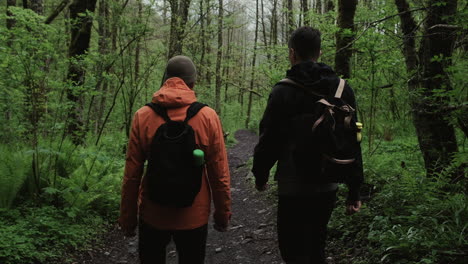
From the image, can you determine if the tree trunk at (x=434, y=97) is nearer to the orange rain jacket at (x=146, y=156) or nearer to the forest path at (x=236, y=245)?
the forest path at (x=236, y=245)

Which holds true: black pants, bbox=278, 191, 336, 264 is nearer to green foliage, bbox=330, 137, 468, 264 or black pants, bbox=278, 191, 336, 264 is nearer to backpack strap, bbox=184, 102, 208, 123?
backpack strap, bbox=184, 102, 208, 123

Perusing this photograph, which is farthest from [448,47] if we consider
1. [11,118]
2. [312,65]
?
[11,118]

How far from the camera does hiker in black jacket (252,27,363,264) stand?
231cm

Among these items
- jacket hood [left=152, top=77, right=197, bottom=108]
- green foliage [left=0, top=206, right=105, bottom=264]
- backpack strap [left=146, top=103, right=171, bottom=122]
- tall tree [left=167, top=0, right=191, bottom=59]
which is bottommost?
green foliage [left=0, top=206, right=105, bottom=264]

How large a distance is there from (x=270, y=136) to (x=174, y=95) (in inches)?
30.4

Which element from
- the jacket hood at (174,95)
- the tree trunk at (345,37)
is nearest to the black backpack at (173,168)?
the jacket hood at (174,95)

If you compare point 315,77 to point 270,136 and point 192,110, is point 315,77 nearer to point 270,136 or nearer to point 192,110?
point 270,136

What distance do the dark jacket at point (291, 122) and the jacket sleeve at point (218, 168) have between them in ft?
0.92

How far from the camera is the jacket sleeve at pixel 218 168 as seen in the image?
234cm

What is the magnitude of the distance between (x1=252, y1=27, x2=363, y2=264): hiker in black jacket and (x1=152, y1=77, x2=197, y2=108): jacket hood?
0.61m

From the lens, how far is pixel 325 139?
85.8 inches

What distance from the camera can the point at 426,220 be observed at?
3.58 m

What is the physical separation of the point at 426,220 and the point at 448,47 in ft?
8.14

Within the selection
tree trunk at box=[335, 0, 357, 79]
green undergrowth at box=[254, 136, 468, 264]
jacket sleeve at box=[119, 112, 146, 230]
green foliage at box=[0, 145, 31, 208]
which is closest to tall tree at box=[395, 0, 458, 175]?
green undergrowth at box=[254, 136, 468, 264]
